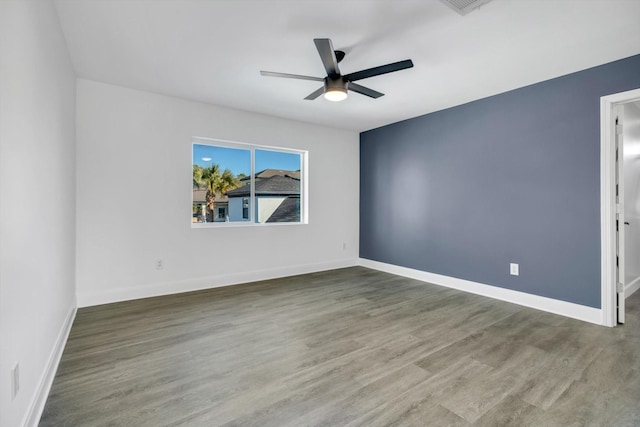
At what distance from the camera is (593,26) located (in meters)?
2.25

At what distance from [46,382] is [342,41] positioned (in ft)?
10.2

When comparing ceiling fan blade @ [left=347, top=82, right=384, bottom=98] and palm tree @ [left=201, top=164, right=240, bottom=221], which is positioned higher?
ceiling fan blade @ [left=347, top=82, right=384, bottom=98]

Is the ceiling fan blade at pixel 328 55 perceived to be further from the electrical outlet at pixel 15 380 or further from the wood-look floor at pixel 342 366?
the electrical outlet at pixel 15 380

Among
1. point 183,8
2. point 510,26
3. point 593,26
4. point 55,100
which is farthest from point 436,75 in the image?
point 55,100

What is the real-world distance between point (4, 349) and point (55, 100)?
1.84m

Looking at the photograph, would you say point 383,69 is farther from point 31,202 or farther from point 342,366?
point 31,202

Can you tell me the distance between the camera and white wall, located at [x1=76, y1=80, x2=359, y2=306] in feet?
11.0

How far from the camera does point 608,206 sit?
285cm

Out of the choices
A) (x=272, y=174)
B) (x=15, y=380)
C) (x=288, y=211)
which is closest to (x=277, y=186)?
(x=272, y=174)

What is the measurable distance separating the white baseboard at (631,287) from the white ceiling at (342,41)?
104 inches

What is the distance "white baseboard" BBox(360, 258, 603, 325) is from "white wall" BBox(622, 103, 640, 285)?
3.94 feet

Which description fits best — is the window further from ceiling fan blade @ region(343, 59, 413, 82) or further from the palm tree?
ceiling fan blade @ region(343, 59, 413, 82)

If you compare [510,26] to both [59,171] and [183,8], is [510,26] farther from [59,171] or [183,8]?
[59,171]

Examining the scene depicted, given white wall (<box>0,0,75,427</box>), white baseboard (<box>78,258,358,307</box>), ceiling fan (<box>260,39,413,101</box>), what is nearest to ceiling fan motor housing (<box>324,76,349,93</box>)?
ceiling fan (<box>260,39,413,101</box>)
